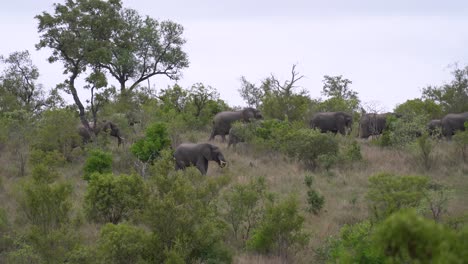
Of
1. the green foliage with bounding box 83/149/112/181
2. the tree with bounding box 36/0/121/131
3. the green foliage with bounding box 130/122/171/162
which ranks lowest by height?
the green foliage with bounding box 83/149/112/181

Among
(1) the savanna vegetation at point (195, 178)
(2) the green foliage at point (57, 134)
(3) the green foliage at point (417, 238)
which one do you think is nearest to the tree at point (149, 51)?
(1) the savanna vegetation at point (195, 178)

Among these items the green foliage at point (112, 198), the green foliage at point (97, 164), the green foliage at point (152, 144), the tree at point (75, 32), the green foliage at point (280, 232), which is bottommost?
Answer: the green foliage at point (280, 232)

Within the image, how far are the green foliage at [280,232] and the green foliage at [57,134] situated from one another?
12.3 metres

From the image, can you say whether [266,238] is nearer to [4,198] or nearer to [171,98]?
[4,198]

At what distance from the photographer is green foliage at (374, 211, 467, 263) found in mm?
4047

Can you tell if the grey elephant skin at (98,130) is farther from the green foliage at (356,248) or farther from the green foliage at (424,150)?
the green foliage at (356,248)

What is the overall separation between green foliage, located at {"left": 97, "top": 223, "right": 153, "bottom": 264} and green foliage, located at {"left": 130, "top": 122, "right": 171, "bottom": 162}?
9.59m

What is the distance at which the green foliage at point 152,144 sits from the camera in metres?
19.5

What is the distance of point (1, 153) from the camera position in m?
23.4

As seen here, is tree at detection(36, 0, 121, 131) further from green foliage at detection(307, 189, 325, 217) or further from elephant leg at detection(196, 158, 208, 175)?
green foliage at detection(307, 189, 325, 217)

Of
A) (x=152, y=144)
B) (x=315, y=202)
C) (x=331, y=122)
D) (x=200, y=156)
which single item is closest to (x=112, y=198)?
(x=315, y=202)

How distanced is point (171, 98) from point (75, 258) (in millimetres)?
23336

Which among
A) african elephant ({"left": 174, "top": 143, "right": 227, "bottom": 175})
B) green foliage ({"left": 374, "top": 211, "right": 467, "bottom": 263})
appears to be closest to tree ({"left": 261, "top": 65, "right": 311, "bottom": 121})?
african elephant ({"left": 174, "top": 143, "right": 227, "bottom": 175})

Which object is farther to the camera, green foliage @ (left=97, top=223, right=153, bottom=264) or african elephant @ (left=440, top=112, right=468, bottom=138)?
african elephant @ (left=440, top=112, right=468, bottom=138)
